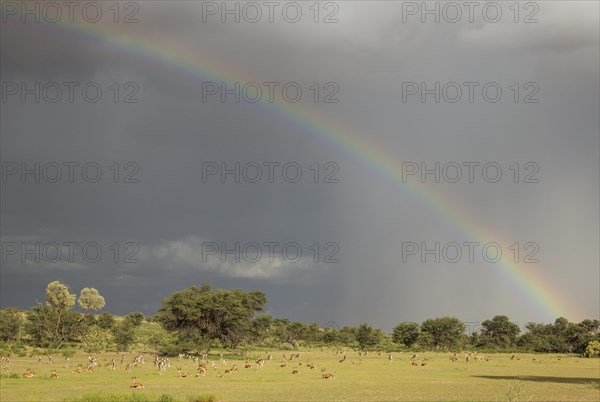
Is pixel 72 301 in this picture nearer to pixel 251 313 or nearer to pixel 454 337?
pixel 251 313

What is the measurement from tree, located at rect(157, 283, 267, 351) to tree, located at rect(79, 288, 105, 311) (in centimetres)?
4517

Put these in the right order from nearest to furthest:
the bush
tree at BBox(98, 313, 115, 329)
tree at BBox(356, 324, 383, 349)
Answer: the bush
tree at BBox(98, 313, 115, 329)
tree at BBox(356, 324, 383, 349)

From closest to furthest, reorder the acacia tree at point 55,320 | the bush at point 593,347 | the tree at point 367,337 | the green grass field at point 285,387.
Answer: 1. the green grass field at point 285,387
2. the bush at point 593,347
3. the acacia tree at point 55,320
4. the tree at point 367,337

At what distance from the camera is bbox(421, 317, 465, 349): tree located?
170250mm

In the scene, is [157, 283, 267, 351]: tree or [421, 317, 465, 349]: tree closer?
[157, 283, 267, 351]: tree

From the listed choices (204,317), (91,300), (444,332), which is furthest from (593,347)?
(91,300)

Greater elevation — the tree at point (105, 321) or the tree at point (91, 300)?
the tree at point (91, 300)

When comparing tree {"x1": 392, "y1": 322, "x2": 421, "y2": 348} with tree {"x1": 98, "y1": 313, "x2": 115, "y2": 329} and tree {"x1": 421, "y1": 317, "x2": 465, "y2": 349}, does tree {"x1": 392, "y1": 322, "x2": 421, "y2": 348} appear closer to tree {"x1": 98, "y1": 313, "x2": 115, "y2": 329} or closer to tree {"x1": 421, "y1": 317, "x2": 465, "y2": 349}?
tree {"x1": 421, "y1": 317, "x2": 465, "y2": 349}

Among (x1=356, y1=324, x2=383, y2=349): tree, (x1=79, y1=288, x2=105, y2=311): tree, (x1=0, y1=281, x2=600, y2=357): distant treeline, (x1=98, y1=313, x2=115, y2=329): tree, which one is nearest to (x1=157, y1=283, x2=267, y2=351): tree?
(x1=0, y1=281, x2=600, y2=357): distant treeline

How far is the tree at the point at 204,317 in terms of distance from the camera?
104000mm

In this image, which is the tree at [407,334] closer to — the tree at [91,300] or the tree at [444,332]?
the tree at [444,332]

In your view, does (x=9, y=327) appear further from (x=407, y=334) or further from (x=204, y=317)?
(x=407, y=334)

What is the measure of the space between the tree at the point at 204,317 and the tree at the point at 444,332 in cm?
7453

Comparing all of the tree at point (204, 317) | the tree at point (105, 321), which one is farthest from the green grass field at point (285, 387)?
the tree at point (105, 321)
